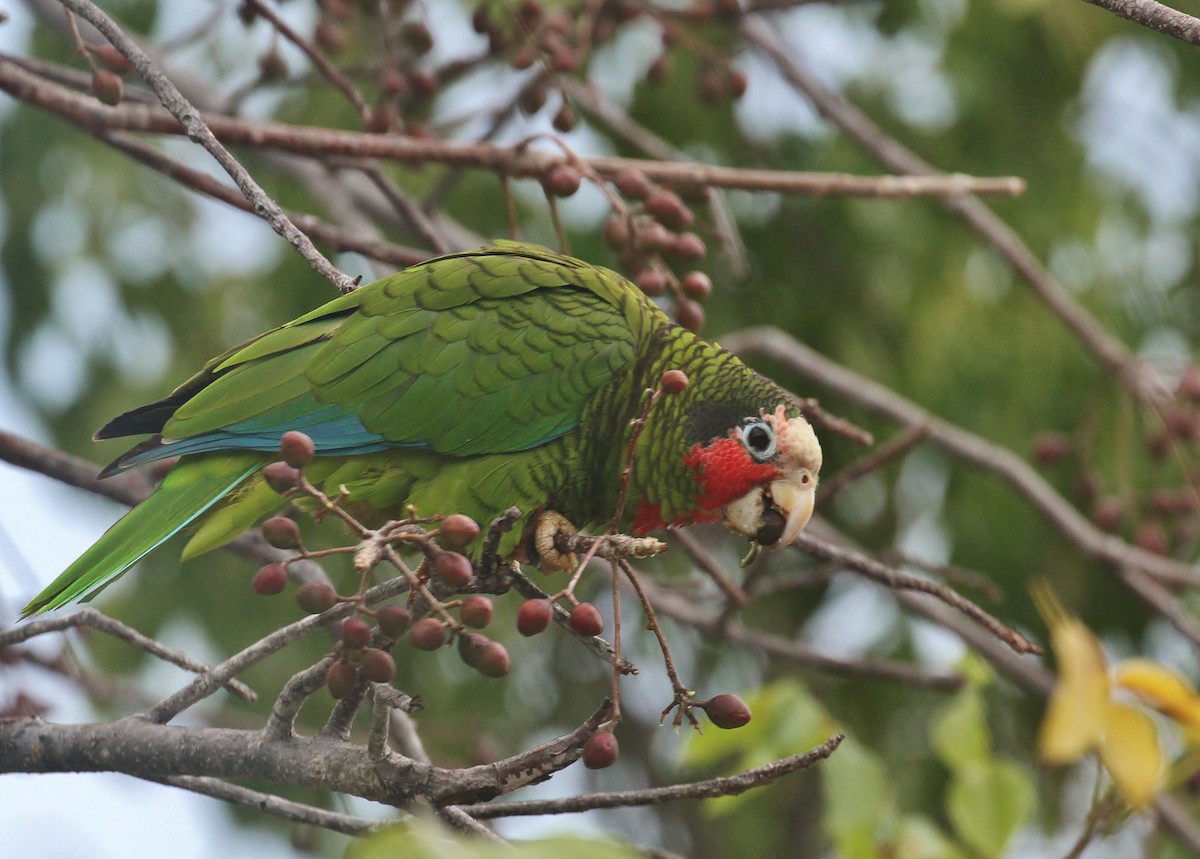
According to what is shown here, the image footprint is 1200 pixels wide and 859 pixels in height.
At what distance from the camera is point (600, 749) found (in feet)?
5.65

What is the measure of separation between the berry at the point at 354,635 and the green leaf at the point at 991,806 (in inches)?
54.0

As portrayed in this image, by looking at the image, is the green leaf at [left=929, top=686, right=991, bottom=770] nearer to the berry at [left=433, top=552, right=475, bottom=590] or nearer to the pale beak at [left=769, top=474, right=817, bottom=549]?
the pale beak at [left=769, top=474, right=817, bottom=549]

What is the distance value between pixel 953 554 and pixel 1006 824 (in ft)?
5.93

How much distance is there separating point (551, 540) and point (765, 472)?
45 cm

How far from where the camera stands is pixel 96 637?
5.02m

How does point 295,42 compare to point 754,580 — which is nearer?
point 295,42

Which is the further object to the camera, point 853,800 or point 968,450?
point 968,450

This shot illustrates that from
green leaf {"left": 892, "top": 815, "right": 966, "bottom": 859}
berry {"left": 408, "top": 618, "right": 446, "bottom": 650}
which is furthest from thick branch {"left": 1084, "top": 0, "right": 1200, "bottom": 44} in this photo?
green leaf {"left": 892, "top": 815, "right": 966, "bottom": 859}

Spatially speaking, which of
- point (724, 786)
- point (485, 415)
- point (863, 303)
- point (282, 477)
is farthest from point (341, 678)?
point (863, 303)

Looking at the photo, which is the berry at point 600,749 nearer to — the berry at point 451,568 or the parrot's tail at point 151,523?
the berry at point 451,568

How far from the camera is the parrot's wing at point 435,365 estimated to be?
8.67 ft

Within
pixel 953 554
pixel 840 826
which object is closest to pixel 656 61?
pixel 953 554

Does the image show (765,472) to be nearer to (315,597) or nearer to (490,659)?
(490,659)

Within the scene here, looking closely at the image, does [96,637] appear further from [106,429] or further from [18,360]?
[106,429]
